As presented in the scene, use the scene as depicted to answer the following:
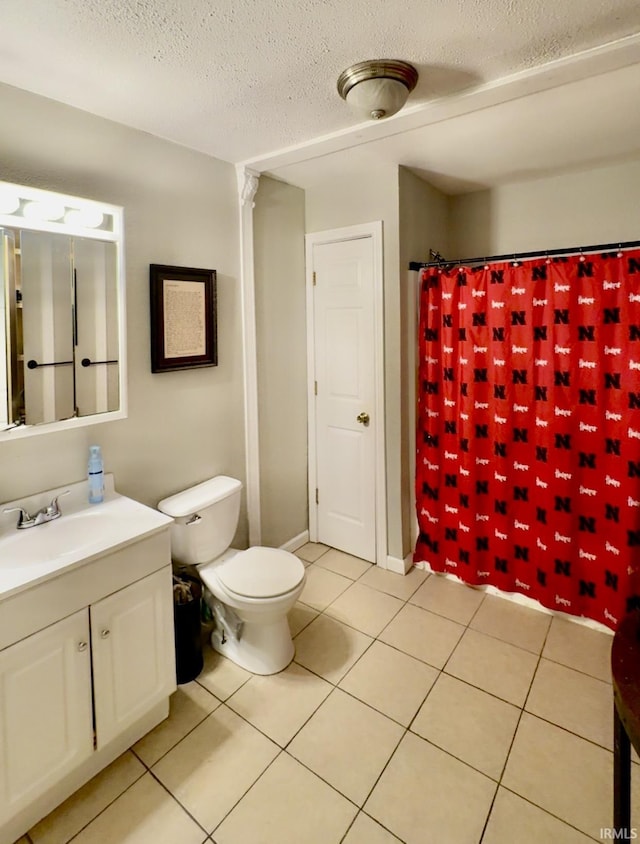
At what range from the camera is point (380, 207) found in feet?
8.20

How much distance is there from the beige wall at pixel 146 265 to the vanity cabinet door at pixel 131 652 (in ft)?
1.79

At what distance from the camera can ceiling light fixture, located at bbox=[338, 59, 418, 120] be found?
1507mm

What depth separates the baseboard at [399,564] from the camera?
2754mm

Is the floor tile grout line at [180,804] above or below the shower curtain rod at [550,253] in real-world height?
below

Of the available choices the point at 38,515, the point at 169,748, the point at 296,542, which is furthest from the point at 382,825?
the point at 296,542

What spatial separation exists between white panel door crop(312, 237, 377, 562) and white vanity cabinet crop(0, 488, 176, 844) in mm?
1377

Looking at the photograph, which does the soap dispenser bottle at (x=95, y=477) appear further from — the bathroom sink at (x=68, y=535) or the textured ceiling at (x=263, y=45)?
the textured ceiling at (x=263, y=45)

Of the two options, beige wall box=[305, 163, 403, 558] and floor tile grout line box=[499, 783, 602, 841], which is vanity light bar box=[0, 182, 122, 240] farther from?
floor tile grout line box=[499, 783, 602, 841]

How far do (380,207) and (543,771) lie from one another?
2526 mm

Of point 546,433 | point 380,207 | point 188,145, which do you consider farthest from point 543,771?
point 188,145

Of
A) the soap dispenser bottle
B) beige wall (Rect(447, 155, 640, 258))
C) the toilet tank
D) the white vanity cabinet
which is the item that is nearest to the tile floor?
the white vanity cabinet

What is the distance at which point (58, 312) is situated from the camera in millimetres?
1745

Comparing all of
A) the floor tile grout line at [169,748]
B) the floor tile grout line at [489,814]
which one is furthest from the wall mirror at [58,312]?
the floor tile grout line at [489,814]

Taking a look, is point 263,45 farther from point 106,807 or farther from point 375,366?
point 106,807
